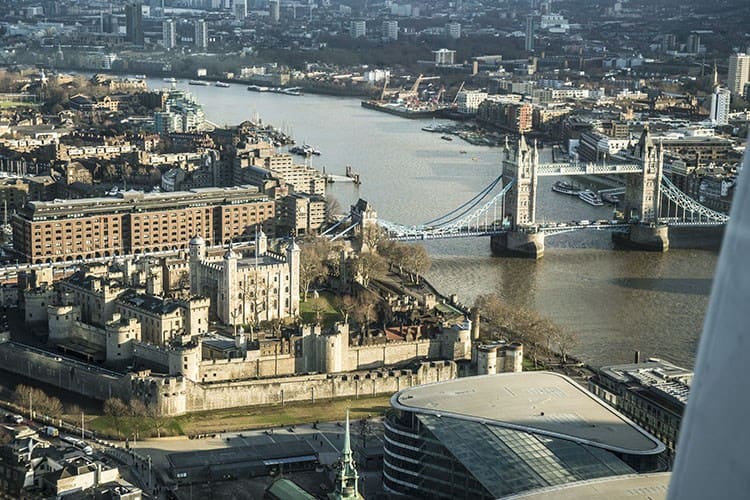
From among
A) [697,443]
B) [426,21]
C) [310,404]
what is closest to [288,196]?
[310,404]

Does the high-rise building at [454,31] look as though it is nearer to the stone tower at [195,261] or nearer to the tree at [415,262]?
the tree at [415,262]

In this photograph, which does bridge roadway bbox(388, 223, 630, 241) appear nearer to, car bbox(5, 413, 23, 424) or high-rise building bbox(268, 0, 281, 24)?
car bbox(5, 413, 23, 424)

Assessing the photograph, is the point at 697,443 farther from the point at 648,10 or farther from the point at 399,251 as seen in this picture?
the point at 648,10

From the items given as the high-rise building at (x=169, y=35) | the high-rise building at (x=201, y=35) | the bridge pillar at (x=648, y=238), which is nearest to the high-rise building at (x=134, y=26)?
the high-rise building at (x=169, y=35)

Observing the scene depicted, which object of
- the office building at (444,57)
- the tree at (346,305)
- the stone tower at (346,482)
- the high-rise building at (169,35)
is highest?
the high-rise building at (169,35)

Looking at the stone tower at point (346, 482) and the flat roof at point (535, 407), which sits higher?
the flat roof at point (535, 407)

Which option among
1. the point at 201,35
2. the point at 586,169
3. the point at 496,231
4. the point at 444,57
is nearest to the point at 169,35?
the point at 201,35
